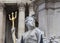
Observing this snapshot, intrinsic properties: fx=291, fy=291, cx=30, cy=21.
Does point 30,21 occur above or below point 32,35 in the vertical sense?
above

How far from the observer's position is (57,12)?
10.5 meters

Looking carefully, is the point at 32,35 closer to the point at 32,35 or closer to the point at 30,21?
the point at 32,35

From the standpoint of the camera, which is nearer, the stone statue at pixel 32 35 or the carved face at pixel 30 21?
the stone statue at pixel 32 35

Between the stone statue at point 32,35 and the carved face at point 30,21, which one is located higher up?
the carved face at point 30,21

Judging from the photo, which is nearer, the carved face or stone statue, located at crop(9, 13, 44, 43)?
stone statue, located at crop(9, 13, 44, 43)

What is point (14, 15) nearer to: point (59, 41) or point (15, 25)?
point (15, 25)

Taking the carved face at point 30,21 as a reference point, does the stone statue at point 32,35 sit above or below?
below

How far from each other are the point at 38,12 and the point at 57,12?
1.20 m

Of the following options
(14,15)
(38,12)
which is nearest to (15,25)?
(14,15)

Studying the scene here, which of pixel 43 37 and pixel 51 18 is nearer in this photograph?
pixel 43 37

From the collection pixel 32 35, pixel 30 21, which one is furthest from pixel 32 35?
pixel 30 21

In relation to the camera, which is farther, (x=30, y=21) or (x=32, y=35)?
(x=30, y=21)

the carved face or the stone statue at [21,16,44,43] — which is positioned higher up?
the carved face

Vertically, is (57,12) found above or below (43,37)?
above
